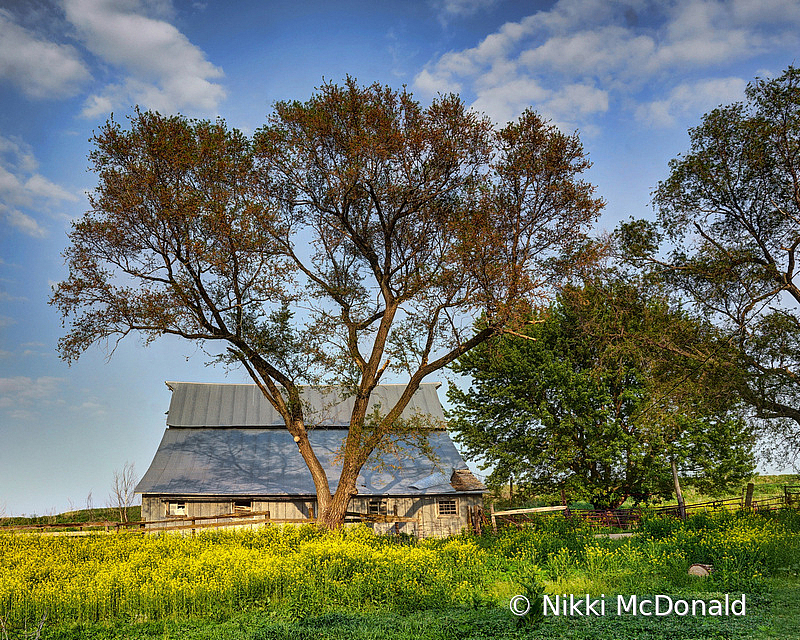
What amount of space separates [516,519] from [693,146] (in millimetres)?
16070

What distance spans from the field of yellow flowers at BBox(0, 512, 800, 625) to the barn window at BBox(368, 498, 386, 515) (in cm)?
999

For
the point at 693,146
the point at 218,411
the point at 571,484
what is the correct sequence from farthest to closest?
the point at 218,411, the point at 571,484, the point at 693,146

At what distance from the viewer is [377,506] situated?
1093 inches

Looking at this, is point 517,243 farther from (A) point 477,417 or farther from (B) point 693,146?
(A) point 477,417

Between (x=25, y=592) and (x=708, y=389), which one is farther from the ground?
(x=708, y=389)

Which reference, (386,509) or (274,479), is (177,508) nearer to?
(274,479)

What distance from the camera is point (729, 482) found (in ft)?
104

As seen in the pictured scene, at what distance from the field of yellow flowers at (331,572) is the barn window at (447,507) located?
32.7 ft

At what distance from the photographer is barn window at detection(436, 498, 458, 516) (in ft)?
90.0

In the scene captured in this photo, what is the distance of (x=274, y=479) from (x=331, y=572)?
16078 millimetres

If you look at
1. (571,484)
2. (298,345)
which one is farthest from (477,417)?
(298,345)

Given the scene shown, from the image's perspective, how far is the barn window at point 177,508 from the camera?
2744 cm

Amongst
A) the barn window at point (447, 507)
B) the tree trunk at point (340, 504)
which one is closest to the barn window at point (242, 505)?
the tree trunk at point (340, 504)

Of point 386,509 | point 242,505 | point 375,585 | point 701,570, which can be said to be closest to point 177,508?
point 242,505
